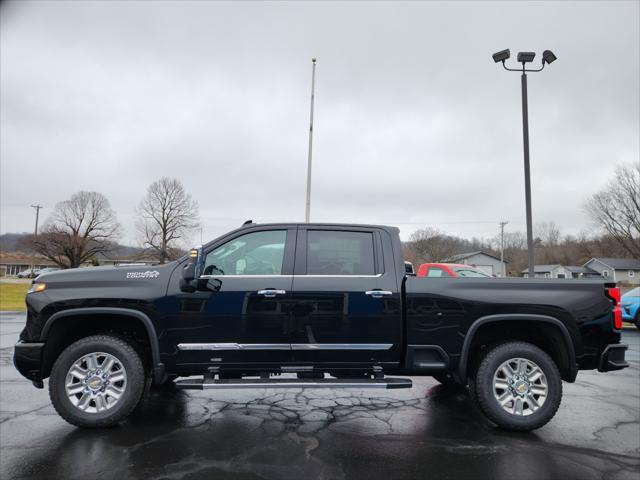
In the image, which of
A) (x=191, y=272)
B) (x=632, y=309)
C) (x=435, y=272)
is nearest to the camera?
(x=191, y=272)

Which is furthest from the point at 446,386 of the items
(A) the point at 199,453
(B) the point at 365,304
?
(A) the point at 199,453

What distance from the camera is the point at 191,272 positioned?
3992mm

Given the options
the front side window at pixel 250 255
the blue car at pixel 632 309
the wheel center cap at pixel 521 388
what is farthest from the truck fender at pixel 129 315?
the blue car at pixel 632 309

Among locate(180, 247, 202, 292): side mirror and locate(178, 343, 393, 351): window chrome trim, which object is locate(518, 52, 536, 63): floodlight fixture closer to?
locate(178, 343, 393, 351): window chrome trim

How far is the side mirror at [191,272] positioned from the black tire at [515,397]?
116 inches

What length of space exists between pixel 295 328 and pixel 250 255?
Result: 2.94 feet

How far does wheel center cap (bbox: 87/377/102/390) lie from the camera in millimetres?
4047

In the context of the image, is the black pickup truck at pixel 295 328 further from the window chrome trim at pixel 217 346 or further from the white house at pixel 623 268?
the white house at pixel 623 268

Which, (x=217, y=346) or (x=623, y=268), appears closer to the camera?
(x=217, y=346)

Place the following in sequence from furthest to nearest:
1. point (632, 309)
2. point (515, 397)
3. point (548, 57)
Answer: point (632, 309) → point (548, 57) → point (515, 397)

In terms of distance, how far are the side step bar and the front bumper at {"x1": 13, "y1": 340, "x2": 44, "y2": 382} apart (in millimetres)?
1333

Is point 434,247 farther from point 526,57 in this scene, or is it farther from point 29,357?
point 29,357

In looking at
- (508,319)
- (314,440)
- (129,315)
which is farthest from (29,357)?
(508,319)

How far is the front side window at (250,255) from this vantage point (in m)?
4.31
